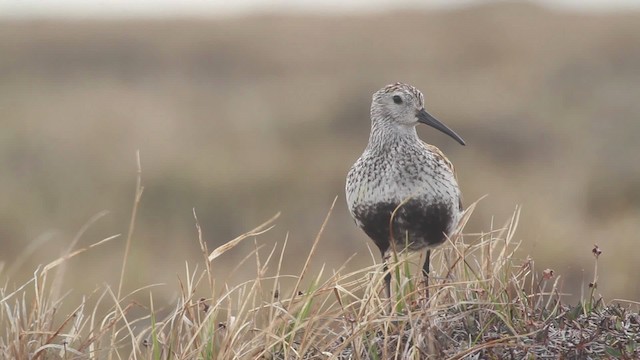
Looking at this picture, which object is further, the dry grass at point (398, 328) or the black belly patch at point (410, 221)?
the black belly patch at point (410, 221)

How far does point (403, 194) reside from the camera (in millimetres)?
4719

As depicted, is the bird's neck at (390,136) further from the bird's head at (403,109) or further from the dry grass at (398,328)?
the dry grass at (398,328)

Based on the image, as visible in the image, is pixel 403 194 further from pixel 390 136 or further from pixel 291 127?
pixel 291 127

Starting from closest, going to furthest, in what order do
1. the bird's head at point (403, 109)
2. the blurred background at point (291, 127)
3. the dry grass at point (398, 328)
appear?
the dry grass at point (398, 328), the bird's head at point (403, 109), the blurred background at point (291, 127)

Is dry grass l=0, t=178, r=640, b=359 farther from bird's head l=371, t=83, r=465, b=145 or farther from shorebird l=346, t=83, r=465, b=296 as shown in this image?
bird's head l=371, t=83, r=465, b=145

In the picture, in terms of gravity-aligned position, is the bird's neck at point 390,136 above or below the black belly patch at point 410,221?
above

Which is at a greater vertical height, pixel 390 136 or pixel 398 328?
pixel 390 136

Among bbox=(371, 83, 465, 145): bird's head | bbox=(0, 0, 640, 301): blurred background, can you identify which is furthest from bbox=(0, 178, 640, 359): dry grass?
bbox=(0, 0, 640, 301): blurred background

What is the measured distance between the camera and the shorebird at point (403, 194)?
15.4 feet

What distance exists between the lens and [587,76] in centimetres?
1440

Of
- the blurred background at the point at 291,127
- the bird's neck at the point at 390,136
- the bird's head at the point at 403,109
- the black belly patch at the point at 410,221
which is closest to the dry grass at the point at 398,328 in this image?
the black belly patch at the point at 410,221

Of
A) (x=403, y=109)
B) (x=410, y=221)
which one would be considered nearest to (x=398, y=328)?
(x=410, y=221)

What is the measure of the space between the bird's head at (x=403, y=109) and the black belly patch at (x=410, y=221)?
0.53 meters

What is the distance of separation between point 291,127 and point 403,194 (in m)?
8.04
